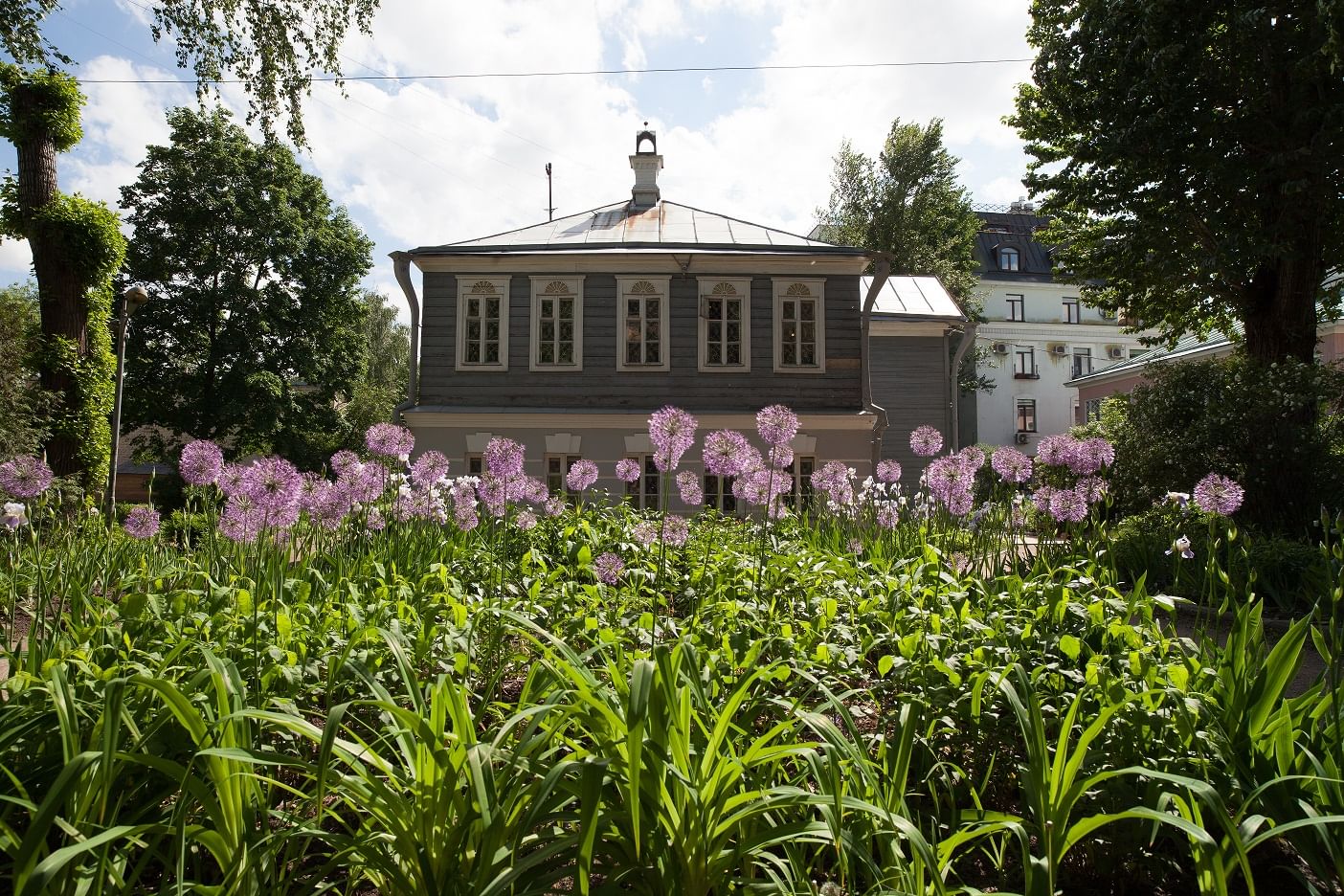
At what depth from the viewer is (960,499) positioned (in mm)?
4961

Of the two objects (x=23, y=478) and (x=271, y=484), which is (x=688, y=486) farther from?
(x=23, y=478)

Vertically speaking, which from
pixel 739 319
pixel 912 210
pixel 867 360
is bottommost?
pixel 867 360

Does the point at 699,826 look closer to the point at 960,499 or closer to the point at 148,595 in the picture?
the point at 148,595

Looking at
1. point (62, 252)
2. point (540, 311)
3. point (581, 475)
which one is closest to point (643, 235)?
point (540, 311)

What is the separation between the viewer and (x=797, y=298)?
15.2 m

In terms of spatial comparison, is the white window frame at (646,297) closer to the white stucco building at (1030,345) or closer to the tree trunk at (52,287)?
the tree trunk at (52,287)

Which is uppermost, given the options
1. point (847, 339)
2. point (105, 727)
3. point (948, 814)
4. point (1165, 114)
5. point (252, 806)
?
point (1165, 114)

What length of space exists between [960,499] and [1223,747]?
2830mm

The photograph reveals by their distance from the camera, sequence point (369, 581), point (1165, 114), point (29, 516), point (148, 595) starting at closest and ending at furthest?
point (148, 595) < point (369, 581) < point (29, 516) < point (1165, 114)

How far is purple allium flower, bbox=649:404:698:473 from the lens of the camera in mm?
3205

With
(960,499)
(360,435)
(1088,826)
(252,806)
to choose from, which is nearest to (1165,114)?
(960,499)

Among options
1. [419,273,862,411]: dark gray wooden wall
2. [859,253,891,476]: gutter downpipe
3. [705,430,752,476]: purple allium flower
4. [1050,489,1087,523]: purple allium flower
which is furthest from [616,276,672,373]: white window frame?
[705,430,752,476]: purple allium flower

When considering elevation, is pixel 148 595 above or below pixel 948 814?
above

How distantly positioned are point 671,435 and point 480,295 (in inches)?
508
